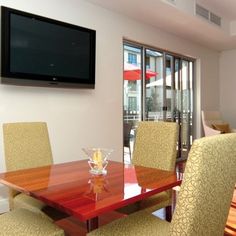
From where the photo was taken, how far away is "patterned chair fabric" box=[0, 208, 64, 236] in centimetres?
147

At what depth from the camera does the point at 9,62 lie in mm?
2793

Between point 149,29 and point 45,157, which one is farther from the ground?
point 149,29

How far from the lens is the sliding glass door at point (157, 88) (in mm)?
4691

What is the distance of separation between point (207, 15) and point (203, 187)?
13.9 ft

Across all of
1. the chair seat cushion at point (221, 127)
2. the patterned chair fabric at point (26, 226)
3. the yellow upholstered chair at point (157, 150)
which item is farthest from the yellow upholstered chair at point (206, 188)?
the chair seat cushion at point (221, 127)

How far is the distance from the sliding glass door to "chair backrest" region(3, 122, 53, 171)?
230cm

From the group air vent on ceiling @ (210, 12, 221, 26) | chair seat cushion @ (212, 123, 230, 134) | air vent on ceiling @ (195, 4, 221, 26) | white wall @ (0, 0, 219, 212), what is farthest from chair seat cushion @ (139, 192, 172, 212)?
chair seat cushion @ (212, 123, 230, 134)

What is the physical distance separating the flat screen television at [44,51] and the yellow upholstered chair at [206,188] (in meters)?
2.35

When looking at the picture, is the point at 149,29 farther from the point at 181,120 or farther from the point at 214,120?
the point at 214,120

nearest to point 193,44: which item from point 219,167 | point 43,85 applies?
point 43,85

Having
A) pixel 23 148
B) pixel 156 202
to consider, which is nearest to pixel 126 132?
pixel 23 148

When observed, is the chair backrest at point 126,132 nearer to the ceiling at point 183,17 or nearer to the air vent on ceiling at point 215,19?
the ceiling at point 183,17

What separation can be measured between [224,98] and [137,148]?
4.97 metres

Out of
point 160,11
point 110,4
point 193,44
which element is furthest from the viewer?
point 193,44
